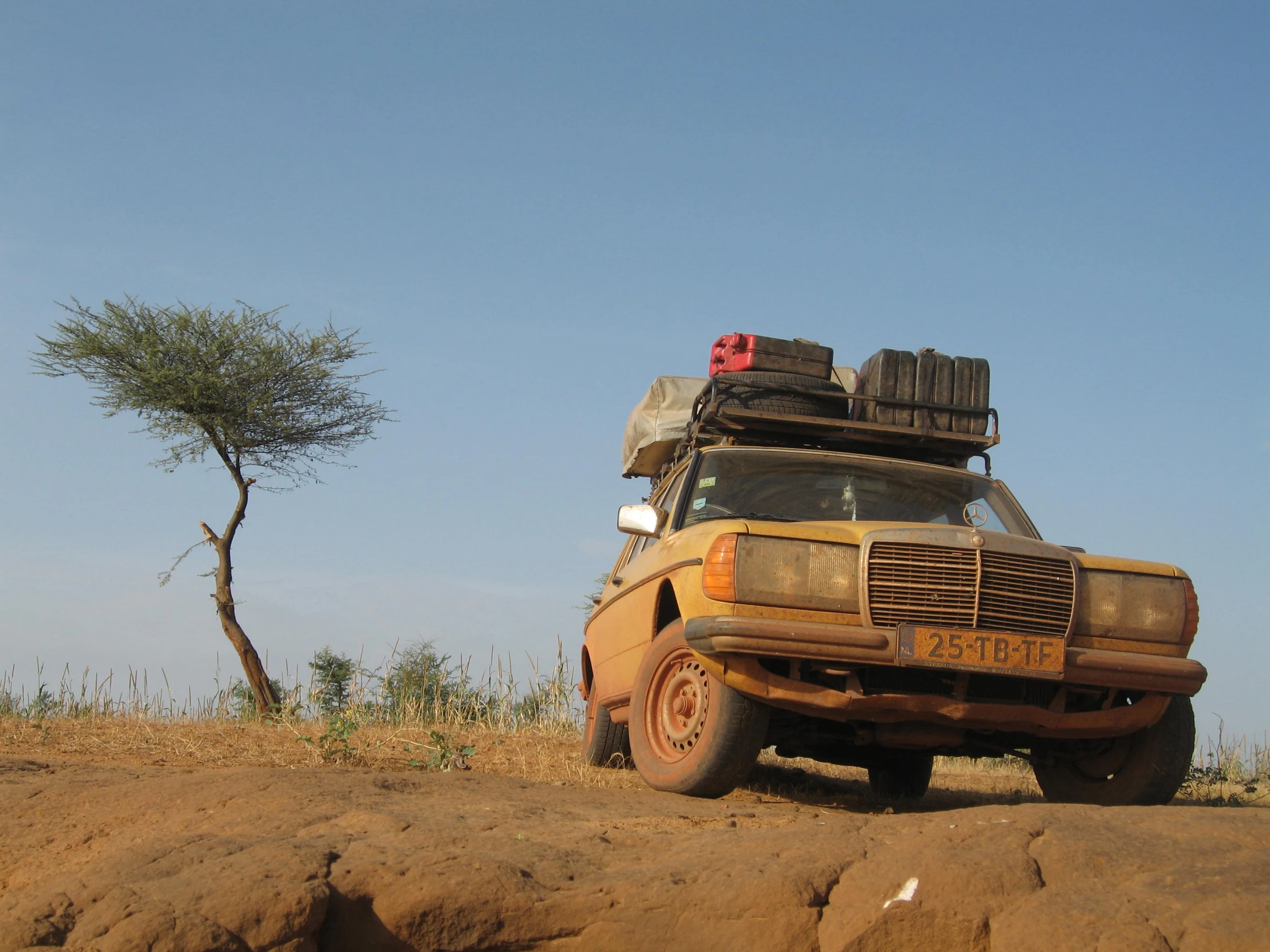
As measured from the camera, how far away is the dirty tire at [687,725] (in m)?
4.39

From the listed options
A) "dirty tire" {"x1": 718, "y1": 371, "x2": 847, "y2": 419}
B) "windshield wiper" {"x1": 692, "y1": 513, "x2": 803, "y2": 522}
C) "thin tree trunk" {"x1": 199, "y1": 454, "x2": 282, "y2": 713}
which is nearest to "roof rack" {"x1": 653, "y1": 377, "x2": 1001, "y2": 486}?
"dirty tire" {"x1": 718, "y1": 371, "x2": 847, "y2": 419}

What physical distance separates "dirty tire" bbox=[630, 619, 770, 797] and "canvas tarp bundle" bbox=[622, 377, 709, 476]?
276 centimetres

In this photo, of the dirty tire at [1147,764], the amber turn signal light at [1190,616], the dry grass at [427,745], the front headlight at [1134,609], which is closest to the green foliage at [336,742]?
the dry grass at [427,745]

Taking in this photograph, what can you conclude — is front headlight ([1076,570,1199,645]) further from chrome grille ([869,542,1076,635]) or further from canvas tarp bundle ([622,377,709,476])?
canvas tarp bundle ([622,377,709,476])

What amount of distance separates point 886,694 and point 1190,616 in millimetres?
1429

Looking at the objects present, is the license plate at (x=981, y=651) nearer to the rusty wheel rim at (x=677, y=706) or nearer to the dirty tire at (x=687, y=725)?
the dirty tire at (x=687, y=725)

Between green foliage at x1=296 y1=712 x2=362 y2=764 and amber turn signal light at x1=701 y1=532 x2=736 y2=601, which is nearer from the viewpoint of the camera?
amber turn signal light at x1=701 y1=532 x2=736 y2=601

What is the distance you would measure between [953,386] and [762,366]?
3.55 ft

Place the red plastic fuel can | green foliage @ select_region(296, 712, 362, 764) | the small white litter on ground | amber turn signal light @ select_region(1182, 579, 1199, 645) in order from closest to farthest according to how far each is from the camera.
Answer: the small white litter on ground
amber turn signal light @ select_region(1182, 579, 1199, 645)
green foliage @ select_region(296, 712, 362, 764)
the red plastic fuel can

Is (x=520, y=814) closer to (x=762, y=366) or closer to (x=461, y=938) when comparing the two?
(x=461, y=938)

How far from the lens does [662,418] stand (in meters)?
7.76

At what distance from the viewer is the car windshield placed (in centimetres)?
544

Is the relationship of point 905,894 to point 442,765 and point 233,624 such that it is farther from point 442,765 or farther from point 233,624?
point 233,624

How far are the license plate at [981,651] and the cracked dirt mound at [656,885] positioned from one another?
73 cm
